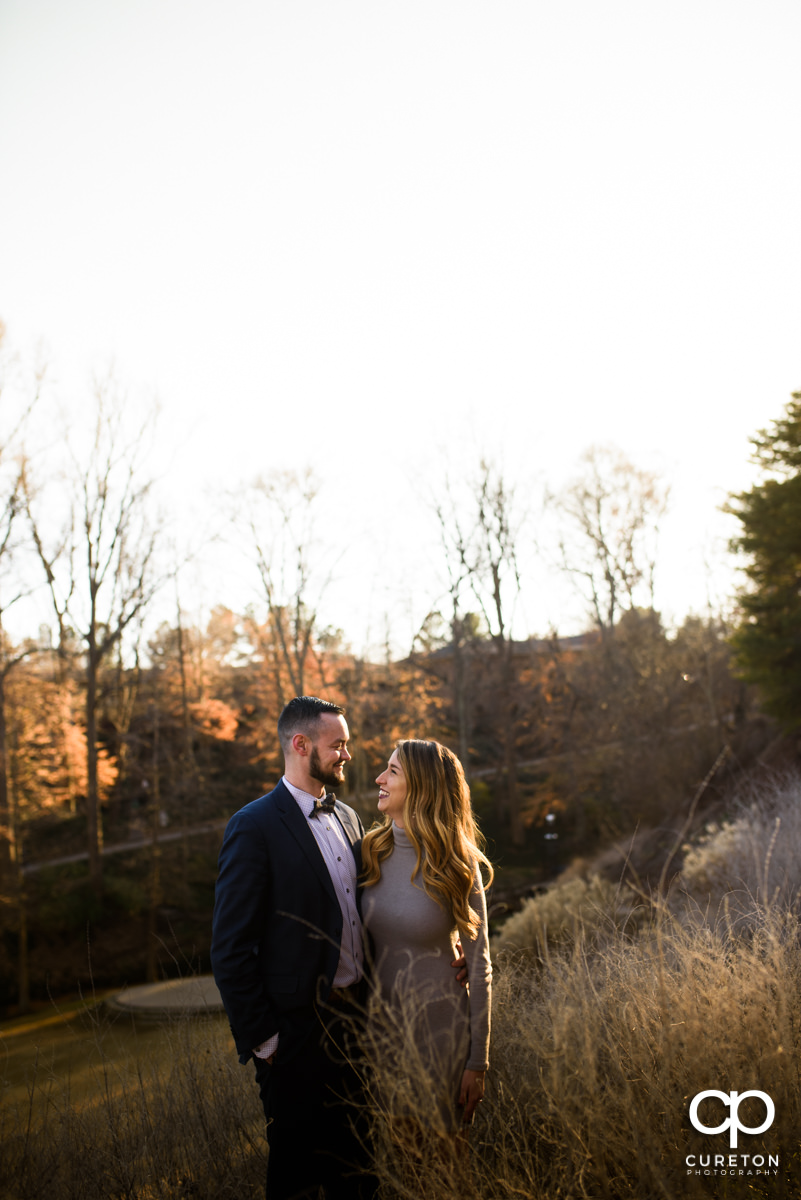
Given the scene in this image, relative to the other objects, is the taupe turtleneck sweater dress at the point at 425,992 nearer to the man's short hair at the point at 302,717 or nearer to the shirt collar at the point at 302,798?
the shirt collar at the point at 302,798

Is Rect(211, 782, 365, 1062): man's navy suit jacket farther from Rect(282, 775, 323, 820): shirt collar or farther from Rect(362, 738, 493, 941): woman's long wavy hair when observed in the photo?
Rect(362, 738, 493, 941): woman's long wavy hair

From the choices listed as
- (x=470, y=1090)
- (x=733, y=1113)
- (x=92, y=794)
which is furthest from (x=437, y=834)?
(x=92, y=794)

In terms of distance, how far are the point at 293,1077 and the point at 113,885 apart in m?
20.0

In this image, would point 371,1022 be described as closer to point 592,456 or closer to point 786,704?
point 786,704

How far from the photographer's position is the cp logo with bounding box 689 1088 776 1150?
9.02ft

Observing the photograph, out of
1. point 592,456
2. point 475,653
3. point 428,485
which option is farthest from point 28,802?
point 592,456

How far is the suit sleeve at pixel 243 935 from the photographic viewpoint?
2789 millimetres

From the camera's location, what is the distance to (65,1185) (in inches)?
137

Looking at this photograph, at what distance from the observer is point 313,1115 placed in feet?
9.39

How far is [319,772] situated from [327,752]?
86 mm

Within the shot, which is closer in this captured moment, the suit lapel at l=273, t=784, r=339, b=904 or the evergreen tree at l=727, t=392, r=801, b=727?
the suit lapel at l=273, t=784, r=339, b=904

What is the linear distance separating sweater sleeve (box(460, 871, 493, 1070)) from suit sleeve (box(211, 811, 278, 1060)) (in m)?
0.70

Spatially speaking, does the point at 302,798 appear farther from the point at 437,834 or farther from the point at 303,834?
the point at 437,834

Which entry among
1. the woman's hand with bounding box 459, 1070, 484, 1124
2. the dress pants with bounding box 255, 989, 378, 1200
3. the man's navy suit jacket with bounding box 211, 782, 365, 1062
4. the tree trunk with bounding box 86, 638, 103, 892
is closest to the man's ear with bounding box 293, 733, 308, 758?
the man's navy suit jacket with bounding box 211, 782, 365, 1062
